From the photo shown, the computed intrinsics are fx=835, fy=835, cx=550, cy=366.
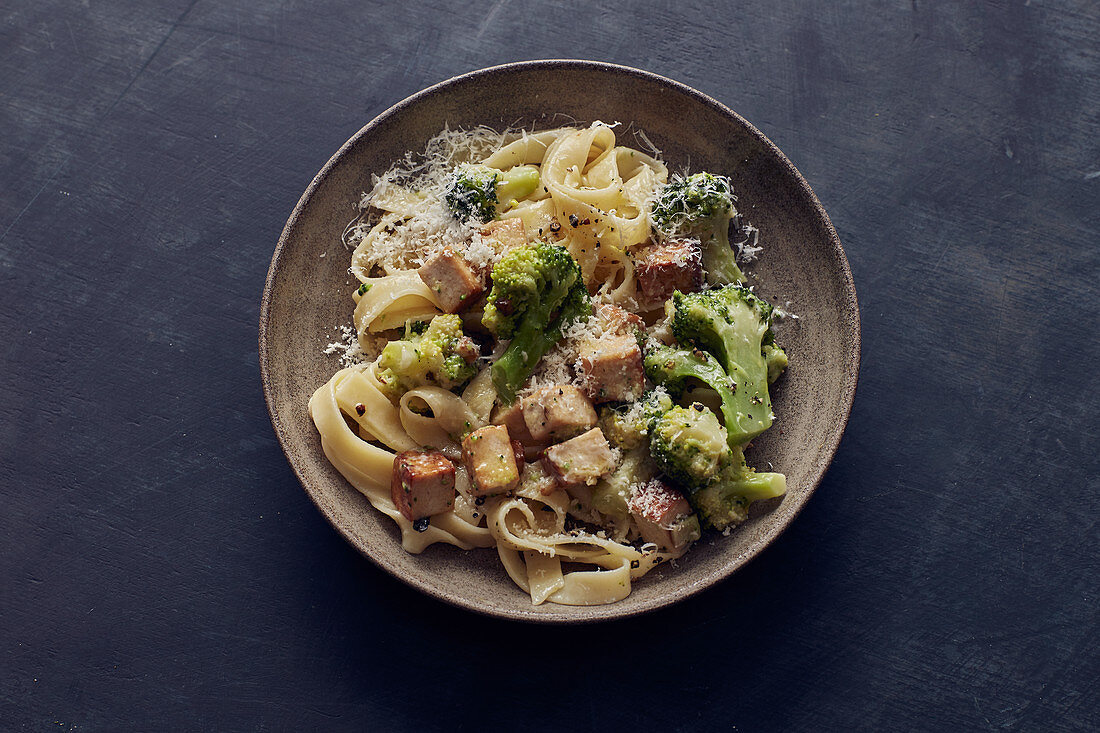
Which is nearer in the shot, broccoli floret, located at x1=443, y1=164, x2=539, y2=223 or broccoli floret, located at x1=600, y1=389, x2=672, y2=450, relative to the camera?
broccoli floret, located at x1=600, y1=389, x2=672, y2=450

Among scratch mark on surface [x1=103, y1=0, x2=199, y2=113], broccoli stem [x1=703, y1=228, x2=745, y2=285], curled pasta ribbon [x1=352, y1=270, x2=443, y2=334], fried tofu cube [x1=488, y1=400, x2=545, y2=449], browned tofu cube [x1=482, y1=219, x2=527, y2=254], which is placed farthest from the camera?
scratch mark on surface [x1=103, y1=0, x2=199, y2=113]

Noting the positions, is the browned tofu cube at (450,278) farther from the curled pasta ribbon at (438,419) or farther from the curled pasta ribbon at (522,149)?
the curled pasta ribbon at (522,149)

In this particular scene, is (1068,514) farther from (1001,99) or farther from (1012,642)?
(1001,99)

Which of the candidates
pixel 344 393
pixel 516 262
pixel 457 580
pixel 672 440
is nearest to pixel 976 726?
pixel 672 440

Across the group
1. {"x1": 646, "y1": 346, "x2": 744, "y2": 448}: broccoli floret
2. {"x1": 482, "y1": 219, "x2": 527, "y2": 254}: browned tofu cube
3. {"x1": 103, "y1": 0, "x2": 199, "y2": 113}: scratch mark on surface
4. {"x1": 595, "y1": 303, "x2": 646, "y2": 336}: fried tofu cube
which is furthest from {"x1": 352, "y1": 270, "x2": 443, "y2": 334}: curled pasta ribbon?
{"x1": 103, "y1": 0, "x2": 199, "y2": 113}: scratch mark on surface

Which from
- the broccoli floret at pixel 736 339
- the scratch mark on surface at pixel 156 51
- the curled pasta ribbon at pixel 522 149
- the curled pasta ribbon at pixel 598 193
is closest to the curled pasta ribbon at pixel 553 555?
the broccoli floret at pixel 736 339

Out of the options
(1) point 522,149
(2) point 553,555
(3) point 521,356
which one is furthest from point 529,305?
(2) point 553,555

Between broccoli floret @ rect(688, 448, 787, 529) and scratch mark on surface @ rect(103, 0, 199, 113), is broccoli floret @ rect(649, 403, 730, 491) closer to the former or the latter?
broccoli floret @ rect(688, 448, 787, 529)
